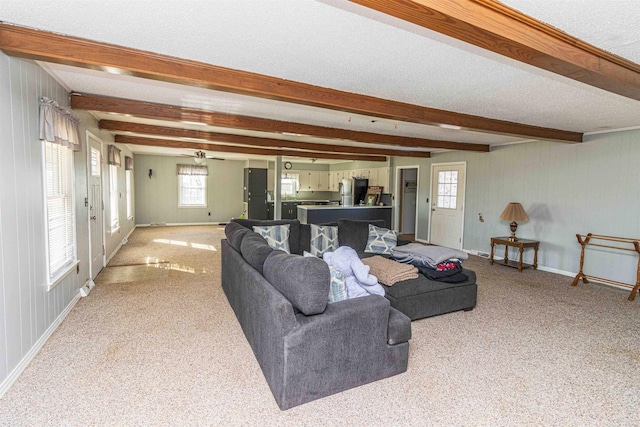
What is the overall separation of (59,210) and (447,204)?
22.5ft

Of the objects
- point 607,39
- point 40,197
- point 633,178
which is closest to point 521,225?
point 633,178

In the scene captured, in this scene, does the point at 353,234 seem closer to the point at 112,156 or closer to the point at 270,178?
the point at 112,156

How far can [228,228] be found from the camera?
4098 millimetres

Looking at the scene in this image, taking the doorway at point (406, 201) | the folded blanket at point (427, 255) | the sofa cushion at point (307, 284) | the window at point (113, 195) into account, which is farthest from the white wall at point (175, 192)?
the sofa cushion at point (307, 284)

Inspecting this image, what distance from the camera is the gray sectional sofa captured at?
2.01m

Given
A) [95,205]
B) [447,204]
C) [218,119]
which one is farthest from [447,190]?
[95,205]

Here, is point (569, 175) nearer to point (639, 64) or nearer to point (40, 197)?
point (639, 64)

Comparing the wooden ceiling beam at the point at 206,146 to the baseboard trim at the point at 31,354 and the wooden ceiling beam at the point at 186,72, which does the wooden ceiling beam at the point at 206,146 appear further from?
the wooden ceiling beam at the point at 186,72

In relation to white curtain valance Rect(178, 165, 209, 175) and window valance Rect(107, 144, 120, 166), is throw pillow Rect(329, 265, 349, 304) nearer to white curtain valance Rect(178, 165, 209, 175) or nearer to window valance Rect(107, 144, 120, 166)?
window valance Rect(107, 144, 120, 166)

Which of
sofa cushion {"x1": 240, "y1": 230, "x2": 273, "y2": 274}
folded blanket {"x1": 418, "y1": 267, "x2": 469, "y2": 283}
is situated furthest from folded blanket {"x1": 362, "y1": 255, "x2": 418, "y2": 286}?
sofa cushion {"x1": 240, "y1": 230, "x2": 273, "y2": 274}

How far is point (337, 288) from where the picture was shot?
7.99 feet

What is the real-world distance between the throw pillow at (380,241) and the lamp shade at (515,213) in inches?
87.9

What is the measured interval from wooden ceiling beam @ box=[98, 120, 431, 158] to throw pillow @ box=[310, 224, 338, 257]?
2355mm

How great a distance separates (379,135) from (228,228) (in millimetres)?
3096
